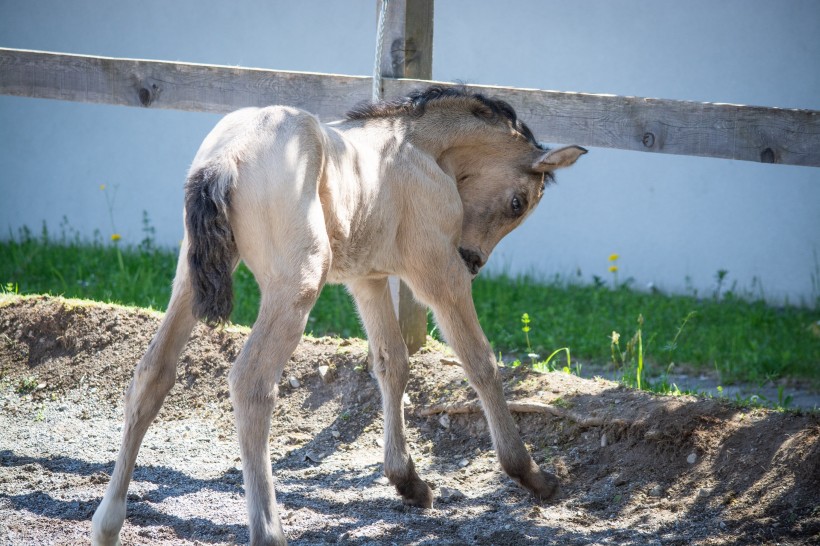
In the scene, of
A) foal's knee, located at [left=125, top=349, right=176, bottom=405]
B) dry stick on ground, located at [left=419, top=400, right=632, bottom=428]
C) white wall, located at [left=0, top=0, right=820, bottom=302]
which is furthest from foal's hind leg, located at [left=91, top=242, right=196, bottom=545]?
white wall, located at [left=0, top=0, right=820, bottom=302]

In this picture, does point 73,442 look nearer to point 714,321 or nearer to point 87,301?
point 87,301

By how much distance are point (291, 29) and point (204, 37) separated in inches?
35.0

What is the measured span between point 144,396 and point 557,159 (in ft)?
7.50

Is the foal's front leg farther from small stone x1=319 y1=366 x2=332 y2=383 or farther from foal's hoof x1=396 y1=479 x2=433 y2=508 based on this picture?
small stone x1=319 y1=366 x2=332 y2=383

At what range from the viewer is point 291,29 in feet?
29.5

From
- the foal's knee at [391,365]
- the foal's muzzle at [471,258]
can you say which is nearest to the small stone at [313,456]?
the foal's knee at [391,365]

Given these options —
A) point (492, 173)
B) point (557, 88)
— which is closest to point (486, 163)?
point (492, 173)

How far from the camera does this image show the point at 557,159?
4652 millimetres

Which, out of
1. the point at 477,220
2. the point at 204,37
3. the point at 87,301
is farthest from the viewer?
the point at 204,37

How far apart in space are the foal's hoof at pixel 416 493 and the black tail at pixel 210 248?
151 cm

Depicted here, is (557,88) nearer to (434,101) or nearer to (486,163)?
(486,163)

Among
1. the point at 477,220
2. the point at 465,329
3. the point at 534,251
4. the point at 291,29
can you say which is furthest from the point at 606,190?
the point at 465,329

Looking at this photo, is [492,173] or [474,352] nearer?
[474,352]

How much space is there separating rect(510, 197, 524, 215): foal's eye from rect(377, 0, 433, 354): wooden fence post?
886 mm
